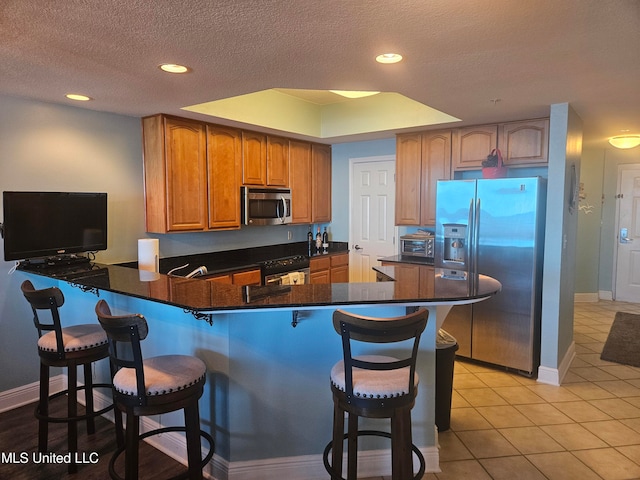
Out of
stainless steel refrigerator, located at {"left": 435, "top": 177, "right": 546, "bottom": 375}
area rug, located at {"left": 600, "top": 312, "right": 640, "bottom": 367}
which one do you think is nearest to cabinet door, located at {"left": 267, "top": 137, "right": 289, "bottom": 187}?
stainless steel refrigerator, located at {"left": 435, "top": 177, "right": 546, "bottom": 375}

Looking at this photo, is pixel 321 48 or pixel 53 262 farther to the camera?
pixel 53 262

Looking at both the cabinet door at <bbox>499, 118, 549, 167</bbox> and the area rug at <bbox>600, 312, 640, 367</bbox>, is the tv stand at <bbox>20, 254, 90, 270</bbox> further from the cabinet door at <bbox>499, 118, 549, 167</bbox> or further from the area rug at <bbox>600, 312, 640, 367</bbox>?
the area rug at <bbox>600, 312, 640, 367</bbox>

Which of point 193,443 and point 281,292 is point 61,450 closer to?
point 193,443

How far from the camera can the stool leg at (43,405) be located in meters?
2.44

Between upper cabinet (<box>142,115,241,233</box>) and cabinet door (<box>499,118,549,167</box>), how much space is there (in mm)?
2672

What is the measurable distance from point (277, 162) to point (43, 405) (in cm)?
322

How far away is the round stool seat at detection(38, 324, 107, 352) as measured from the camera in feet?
7.66

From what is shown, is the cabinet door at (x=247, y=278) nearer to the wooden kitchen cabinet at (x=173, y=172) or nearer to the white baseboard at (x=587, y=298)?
the wooden kitchen cabinet at (x=173, y=172)

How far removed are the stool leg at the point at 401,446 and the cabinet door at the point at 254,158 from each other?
3.16 metres

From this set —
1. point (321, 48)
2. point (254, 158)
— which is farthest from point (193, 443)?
point (254, 158)

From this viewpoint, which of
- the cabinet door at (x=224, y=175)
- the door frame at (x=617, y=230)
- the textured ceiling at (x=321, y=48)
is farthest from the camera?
the door frame at (x=617, y=230)

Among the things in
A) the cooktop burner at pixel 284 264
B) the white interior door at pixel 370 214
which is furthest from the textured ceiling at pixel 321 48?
the white interior door at pixel 370 214

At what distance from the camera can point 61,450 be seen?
2.56m

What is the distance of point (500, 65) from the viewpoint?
93.3 inches
